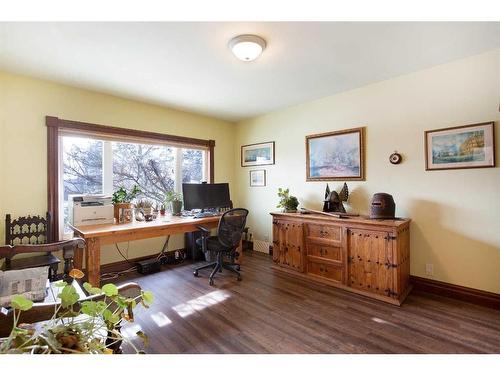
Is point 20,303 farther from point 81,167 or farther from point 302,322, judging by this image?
point 81,167

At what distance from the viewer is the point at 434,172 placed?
2.64 metres

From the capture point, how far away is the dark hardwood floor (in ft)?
6.03

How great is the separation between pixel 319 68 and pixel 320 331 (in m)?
2.46

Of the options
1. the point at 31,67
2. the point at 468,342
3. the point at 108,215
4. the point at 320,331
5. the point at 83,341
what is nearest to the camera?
the point at 83,341

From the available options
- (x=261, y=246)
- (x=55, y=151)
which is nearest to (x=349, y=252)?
(x=261, y=246)

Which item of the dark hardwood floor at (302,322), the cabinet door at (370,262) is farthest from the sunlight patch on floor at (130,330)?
the cabinet door at (370,262)

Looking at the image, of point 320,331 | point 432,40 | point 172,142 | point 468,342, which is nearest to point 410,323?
point 468,342

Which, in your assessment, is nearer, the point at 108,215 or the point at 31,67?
the point at 31,67

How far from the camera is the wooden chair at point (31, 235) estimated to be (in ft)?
7.97

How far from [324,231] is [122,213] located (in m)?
2.58

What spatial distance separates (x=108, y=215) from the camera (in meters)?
3.10

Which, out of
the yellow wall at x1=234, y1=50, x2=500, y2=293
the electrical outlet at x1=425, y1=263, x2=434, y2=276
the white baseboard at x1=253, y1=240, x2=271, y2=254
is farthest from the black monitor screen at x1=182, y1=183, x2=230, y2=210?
the electrical outlet at x1=425, y1=263, x2=434, y2=276

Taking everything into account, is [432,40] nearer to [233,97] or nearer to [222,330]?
[233,97]

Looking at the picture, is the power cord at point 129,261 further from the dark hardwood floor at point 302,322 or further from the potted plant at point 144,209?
the dark hardwood floor at point 302,322
